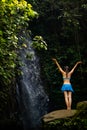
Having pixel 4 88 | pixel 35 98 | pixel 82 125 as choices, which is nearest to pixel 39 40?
pixel 82 125

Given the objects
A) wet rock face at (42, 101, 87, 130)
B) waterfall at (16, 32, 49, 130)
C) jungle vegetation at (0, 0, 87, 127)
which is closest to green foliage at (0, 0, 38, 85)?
wet rock face at (42, 101, 87, 130)

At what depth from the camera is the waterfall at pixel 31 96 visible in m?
15.8

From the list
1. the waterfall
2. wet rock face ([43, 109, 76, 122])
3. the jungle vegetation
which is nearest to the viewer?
wet rock face ([43, 109, 76, 122])

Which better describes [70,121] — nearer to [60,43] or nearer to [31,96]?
[31,96]

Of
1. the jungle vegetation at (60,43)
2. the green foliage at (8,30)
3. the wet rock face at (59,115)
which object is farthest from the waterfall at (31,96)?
the green foliage at (8,30)

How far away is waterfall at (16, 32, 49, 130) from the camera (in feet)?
51.7

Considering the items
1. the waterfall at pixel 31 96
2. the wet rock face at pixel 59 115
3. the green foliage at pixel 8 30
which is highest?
the green foliage at pixel 8 30

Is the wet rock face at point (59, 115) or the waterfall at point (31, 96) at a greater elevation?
the wet rock face at point (59, 115)

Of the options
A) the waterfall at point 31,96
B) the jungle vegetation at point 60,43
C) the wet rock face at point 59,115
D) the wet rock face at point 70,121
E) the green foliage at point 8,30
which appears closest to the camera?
the green foliage at point 8,30

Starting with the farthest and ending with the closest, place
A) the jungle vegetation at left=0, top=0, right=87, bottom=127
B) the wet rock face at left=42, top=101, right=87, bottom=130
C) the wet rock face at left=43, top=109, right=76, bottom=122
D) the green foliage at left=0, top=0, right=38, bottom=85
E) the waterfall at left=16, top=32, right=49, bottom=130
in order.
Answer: the jungle vegetation at left=0, top=0, right=87, bottom=127, the waterfall at left=16, top=32, right=49, bottom=130, the wet rock face at left=43, top=109, right=76, bottom=122, the wet rock face at left=42, top=101, right=87, bottom=130, the green foliage at left=0, top=0, right=38, bottom=85

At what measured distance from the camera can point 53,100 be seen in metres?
16.9

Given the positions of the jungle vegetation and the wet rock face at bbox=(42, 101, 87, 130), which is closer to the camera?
the wet rock face at bbox=(42, 101, 87, 130)

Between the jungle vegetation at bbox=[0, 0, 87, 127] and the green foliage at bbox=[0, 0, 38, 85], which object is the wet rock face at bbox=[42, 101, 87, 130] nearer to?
the green foliage at bbox=[0, 0, 38, 85]

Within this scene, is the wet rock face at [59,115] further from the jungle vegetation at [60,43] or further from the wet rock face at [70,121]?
the jungle vegetation at [60,43]
